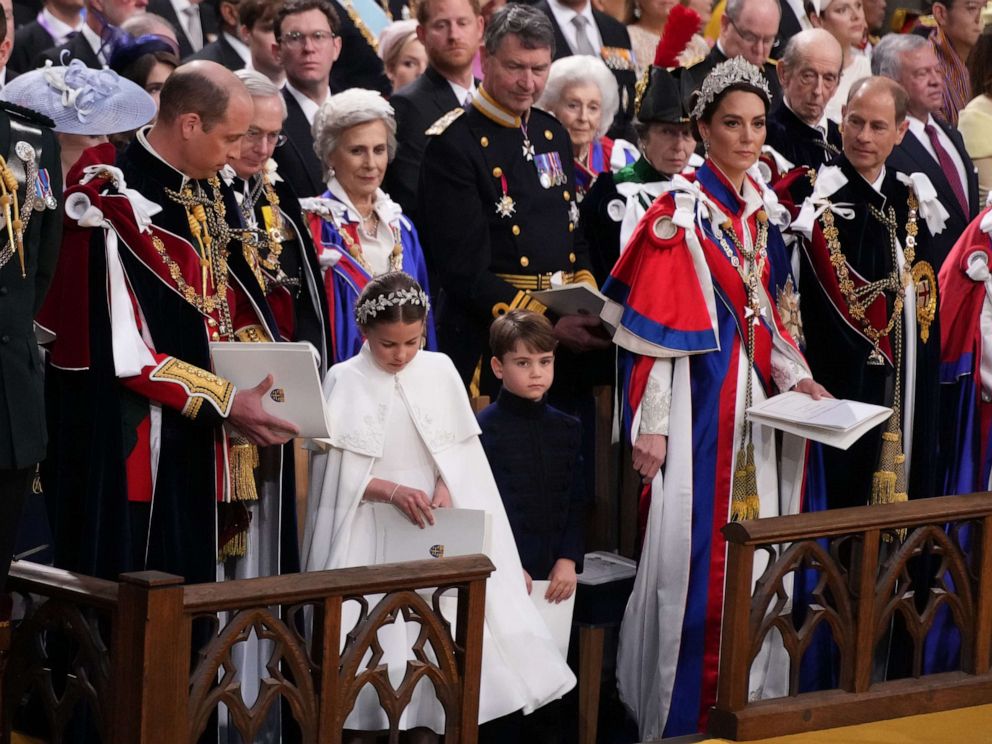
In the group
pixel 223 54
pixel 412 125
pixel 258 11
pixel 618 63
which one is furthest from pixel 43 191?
pixel 618 63

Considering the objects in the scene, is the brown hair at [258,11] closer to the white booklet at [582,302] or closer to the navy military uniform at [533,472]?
the white booklet at [582,302]

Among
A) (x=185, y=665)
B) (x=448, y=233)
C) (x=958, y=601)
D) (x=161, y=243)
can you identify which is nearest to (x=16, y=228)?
(x=161, y=243)

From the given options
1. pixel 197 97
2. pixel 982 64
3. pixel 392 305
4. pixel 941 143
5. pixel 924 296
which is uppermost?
pixel 982 64

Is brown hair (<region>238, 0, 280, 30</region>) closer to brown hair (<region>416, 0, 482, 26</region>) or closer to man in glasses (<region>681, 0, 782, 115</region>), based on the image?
brown hair (<region>416, 0, 482, 26</region>)

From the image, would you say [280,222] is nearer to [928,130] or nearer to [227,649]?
[227,649]

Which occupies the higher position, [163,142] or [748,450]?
[163,142]

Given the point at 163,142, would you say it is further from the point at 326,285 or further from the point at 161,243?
the point at 326,285

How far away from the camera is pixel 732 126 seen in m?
5.54

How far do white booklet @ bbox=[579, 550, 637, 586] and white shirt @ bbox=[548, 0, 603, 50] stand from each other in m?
2.95

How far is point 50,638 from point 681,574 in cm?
194

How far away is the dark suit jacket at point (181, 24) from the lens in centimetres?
785

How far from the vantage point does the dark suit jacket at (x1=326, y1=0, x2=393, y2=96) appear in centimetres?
778

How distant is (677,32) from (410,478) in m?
1.87

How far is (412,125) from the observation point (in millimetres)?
6906
